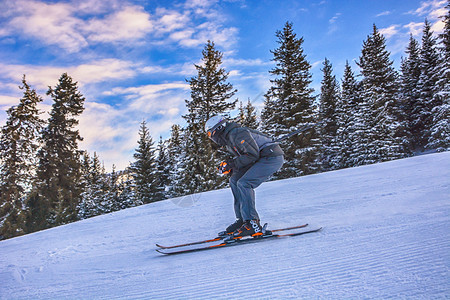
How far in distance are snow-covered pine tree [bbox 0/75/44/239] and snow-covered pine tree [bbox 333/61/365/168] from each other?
28.2 m

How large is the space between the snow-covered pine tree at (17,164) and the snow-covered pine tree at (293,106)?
19810 mm

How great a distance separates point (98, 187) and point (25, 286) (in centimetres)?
3224

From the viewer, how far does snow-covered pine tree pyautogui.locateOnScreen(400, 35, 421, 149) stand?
29.8 m

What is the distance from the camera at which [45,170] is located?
2348 cm

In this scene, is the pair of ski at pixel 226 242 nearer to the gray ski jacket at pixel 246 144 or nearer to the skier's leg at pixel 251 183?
the skier's leg at pixel 251 183

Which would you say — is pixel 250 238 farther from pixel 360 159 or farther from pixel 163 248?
pixel 360 159

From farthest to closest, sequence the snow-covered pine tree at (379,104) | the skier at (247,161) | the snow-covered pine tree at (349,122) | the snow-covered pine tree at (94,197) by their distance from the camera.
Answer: the snow-covered pine tree at (94,197) → the snow-covered pine tree at (349,122) → the snow-covered pine tree at (379,104) → the skier at (247,161)

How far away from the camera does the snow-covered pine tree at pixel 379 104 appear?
23.6m

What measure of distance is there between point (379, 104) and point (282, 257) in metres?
28.6

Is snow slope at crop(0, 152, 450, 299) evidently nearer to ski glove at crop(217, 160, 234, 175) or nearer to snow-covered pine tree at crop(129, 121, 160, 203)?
ski glove at crop(217, 160, 234, 175)

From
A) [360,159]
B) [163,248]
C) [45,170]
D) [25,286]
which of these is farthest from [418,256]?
[45,170]

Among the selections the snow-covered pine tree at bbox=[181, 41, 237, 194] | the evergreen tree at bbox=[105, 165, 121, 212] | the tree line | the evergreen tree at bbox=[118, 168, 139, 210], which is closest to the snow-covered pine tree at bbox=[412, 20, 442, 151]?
the tree line

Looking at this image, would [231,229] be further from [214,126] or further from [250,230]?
[214,126]

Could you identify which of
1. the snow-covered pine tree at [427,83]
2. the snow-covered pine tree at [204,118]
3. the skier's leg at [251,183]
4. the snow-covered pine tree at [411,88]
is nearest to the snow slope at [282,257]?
→ the skier's leg at [251,183]
